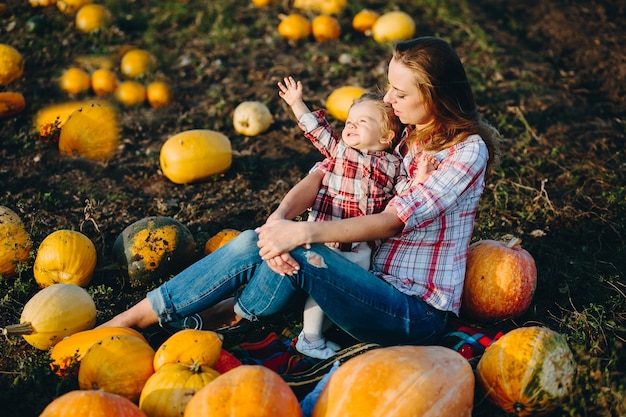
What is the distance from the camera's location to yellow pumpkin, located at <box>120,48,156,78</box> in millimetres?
7281

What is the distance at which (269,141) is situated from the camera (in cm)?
647

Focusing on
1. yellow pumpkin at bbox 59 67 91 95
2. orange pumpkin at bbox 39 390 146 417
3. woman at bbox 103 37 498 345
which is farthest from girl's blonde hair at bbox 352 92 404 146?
yellow pumpkin at bbox 59 67 91 95

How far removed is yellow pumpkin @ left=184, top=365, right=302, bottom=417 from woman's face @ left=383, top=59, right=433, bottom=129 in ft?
5.73

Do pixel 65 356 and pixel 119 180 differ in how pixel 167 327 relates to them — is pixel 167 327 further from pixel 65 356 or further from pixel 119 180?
pixel 119 180

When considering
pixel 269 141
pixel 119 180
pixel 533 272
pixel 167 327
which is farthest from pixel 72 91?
pixel 533 272

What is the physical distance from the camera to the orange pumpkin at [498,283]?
400cm

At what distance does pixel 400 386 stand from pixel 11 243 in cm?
291

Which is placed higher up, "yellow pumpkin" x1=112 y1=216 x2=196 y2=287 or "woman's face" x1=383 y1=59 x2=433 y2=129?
"woman's face" x1=383 y1=59 x2=433 y2=129

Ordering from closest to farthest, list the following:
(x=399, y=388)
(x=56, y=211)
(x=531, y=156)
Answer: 1. (x=399, y=388)
2. (x=56, y=211)
3. (x=531, y=156)

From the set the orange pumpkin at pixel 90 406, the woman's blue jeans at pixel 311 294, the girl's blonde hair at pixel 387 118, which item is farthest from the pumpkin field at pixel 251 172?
the girl's blonde hair at pixel 387 118

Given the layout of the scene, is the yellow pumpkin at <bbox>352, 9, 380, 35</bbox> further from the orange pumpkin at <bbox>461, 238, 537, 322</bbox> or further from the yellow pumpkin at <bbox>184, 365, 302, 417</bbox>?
the yellow pumpkin at <bbox>184, 365, 302, 417</bbox>

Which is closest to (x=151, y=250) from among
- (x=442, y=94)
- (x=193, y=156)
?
(x=193, y=156)

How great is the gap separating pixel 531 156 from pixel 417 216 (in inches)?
120

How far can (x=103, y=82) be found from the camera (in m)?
6.96
